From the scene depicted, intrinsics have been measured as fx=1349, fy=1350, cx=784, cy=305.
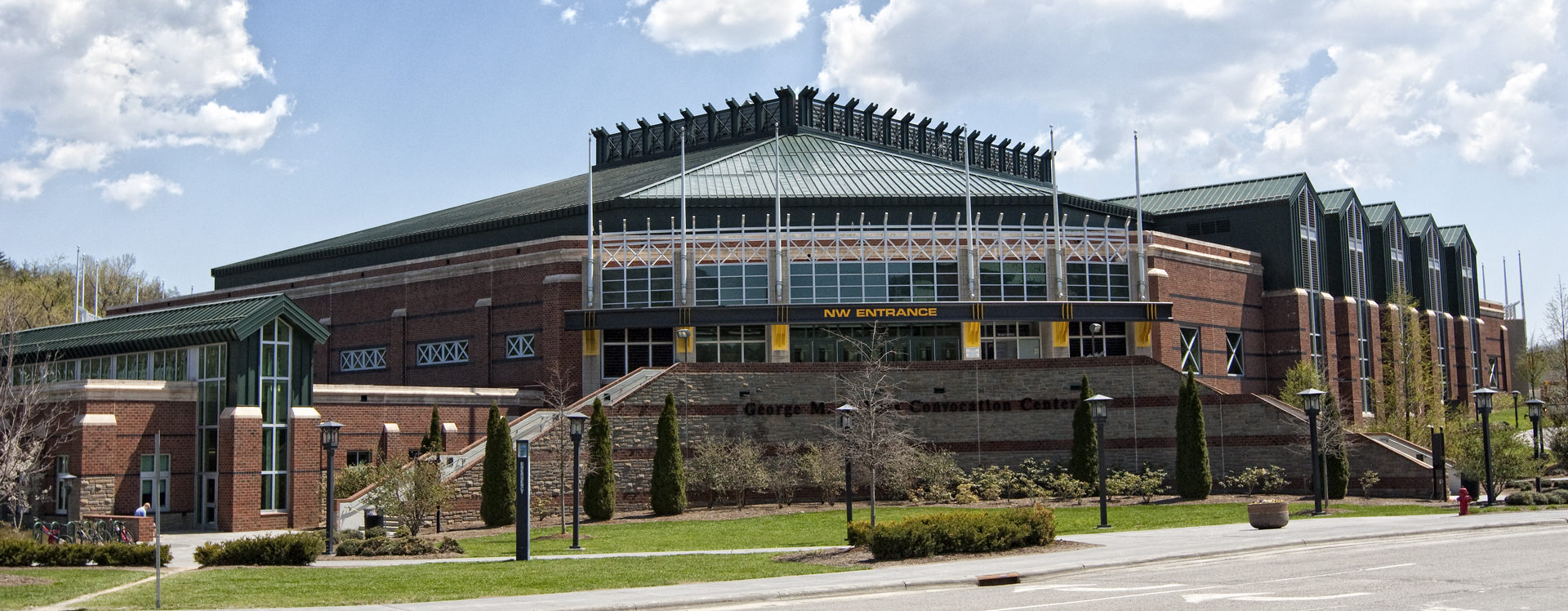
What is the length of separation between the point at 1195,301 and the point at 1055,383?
49.4 feet

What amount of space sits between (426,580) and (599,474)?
57.5 feet

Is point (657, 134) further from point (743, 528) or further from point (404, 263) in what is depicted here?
point (743, 528)

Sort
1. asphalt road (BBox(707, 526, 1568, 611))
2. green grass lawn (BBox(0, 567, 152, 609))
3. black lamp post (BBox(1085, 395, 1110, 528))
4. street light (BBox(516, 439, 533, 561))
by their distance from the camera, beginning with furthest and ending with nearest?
1. black lamp post (BBox(1085, 395, 1110, 528))
2. street light (BBox(516, 439, 533, 561))
3. green grass lawn (BBox(0, 567, 152, 609))
4. asphalt road (BBox(707, 526, 1568, 611))

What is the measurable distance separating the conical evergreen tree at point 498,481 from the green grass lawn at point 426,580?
39.6 feet

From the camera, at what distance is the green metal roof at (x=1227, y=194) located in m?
62.6

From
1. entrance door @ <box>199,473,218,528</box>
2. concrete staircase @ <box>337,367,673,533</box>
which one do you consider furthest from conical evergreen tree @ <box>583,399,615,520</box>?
entrance door @ <box>199,473,218,528</box>

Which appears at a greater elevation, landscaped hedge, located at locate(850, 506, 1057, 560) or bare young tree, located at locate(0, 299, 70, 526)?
bare young tree, located at locate(0, 299, 70, 526)

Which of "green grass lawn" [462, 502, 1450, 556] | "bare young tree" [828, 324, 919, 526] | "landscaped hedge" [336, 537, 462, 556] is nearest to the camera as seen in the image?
"landscaped hedge" [336, 537, 462, 556]

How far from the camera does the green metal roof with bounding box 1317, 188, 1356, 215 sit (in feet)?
216

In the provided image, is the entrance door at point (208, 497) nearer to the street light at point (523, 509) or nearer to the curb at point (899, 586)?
the street light at point (523, 509)

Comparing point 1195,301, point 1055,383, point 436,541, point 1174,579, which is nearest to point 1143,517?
point 1055,383

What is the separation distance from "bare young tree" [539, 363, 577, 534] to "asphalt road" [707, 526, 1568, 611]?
645 inches

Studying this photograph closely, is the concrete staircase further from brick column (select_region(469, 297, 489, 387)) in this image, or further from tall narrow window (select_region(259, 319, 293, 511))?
brick column (select_region(469, 297, 489, 387))

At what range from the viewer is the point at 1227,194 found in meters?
64.8
